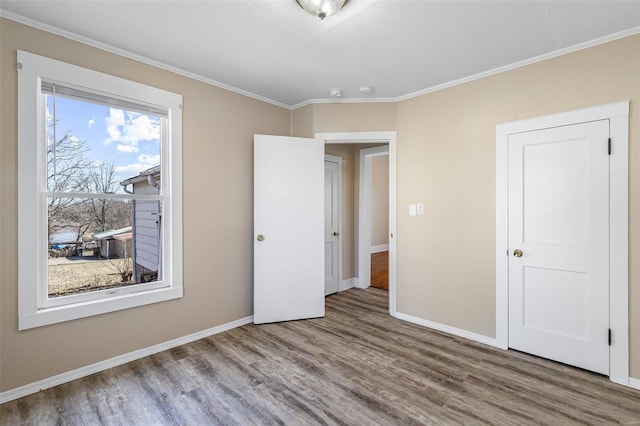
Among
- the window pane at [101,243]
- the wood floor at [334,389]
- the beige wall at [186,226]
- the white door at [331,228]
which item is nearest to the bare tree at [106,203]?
the window pane at [101,243]

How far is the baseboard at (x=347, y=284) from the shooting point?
4680mm

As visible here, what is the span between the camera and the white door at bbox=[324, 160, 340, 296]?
4508mm

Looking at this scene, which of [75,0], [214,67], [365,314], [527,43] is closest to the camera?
[75,0]

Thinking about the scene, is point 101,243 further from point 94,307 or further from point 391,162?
point 391,162

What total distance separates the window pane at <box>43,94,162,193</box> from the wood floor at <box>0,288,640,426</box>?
58.9 inches

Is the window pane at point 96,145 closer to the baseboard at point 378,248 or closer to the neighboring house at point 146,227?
the neighboring house at point 146,227

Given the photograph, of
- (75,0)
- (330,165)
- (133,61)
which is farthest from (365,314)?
(75,0)

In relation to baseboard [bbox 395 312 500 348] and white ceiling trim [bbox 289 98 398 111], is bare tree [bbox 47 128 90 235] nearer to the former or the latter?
white ceiling trim [bbox 289 98 398 111]

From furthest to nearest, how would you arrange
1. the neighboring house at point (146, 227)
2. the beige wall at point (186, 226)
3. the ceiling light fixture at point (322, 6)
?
the neighboring house at point (146, 227), the beige wall at point (186, 226), the ceiling light fixture at point (322, 6)

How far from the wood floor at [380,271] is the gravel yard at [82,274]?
142 inches

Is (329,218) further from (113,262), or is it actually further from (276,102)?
(113,262)

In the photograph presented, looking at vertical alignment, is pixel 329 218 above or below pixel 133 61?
below

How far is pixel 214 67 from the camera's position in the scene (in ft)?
9.22

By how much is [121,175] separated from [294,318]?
2.23 m
